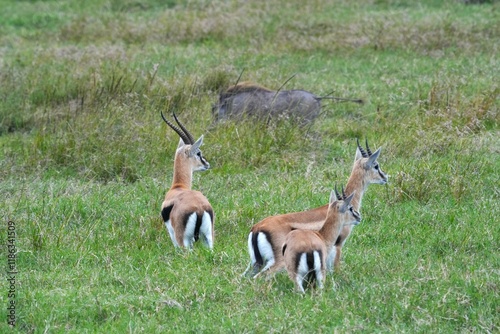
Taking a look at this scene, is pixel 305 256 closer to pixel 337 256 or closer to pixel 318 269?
pixel 318 269

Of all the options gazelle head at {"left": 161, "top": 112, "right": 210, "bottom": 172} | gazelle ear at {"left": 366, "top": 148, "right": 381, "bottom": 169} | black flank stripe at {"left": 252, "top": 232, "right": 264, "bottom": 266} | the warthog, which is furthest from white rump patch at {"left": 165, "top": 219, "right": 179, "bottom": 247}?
the warthog

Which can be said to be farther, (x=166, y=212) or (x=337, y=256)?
(x=166, y=212)

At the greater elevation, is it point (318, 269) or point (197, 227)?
point (318, 269)

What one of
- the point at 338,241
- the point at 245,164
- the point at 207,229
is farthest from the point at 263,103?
the point at 338,241

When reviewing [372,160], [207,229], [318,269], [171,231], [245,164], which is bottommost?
[245,164]

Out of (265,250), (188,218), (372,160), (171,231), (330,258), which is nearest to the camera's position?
(265,250)

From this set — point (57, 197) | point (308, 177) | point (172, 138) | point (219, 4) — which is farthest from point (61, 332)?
point (219, 4)

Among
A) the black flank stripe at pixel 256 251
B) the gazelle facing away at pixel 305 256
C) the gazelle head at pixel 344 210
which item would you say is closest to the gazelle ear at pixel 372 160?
the gazelle head at pixel 344 210

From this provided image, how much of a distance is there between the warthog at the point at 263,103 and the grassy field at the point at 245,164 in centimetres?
23

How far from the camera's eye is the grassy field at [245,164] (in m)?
5.32

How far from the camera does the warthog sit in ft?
33.1

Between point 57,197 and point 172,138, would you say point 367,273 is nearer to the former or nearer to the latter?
point 57,197

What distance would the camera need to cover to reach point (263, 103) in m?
10.2

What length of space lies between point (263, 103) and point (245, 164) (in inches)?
60.1
